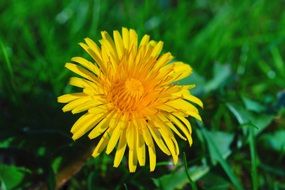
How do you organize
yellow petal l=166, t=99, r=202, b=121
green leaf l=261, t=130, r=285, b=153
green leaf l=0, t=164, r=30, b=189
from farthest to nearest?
green leaf l=261, t=130, r=285, b=153 → green leaf l=0, t=164, r=30, b=189 → yellow petal l=166, t=99, r=202, b=121

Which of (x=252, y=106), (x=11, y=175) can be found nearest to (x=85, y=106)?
(x=11, y=175)

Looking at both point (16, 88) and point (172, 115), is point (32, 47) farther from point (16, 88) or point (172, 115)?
point (172, 115)

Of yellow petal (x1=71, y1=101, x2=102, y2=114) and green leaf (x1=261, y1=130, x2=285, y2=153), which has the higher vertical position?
yellow petal (x1=71, y1=101, x2=102, y2=114)

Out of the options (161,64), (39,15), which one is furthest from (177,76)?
(39,15)

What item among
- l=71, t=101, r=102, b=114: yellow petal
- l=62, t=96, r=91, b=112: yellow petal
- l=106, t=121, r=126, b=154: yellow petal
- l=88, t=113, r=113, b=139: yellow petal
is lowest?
l=106, t=121, r=126, b=154: yellow petal

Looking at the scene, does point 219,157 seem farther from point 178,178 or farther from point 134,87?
point 134,87

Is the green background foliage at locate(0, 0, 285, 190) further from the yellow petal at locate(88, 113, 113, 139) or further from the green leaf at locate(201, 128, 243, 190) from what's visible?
the yellow petal at locate(88, 113, 113, 139)

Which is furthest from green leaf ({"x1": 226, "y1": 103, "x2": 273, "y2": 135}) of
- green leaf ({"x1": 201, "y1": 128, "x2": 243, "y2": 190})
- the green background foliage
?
green leaf ({"x1": 201, "y1": 128, "x2": 243, "y2": 190})
